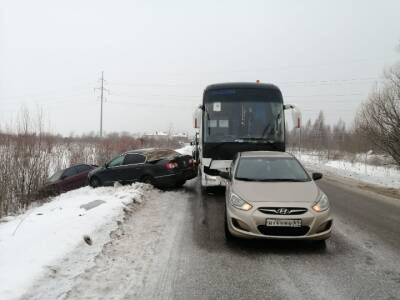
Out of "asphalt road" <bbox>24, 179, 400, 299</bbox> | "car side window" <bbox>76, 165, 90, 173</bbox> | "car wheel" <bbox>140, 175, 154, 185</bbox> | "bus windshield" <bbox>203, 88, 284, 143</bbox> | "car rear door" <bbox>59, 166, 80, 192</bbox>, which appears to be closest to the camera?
"asphalt road" <bbox>24, 179, 400, 299</bbox>

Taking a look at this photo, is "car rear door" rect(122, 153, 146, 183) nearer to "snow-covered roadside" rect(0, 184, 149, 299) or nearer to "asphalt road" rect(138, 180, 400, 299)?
"snow-covered roadside" rect(0, 184, 149, 299)

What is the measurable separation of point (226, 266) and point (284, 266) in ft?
2.75

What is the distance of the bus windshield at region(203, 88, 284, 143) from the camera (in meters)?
11.9

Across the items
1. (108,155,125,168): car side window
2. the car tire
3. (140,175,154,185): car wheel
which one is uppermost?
(108,155,125,168): car side window

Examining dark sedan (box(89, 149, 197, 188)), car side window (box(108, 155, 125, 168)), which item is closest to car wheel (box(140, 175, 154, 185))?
dark sedan (box(89, 149, 197, 188))

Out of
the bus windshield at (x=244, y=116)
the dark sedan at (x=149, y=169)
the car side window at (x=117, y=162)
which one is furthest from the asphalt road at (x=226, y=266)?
the car side window at (x=117, y=162)

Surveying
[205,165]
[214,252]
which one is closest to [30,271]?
[214,252]

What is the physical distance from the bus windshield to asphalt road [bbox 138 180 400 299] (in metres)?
4.15

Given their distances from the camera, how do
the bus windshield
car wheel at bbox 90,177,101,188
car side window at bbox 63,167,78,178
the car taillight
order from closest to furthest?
the bus windshield, the car taillight, car wheel at bbox 90,177,101,188, car side window at bbox 63,167,78,178

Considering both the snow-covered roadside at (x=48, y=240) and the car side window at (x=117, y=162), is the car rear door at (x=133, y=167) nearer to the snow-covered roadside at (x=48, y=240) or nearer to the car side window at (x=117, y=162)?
the car side window at (x=117, y=162)

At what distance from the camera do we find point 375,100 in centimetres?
2092

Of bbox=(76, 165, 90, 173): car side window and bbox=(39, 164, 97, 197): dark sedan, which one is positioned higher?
bbox=(76, 165, 90, 173): car side window

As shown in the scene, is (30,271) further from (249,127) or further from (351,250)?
(249,127)

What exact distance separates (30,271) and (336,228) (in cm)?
577
